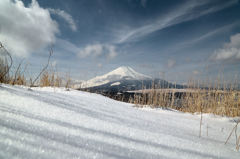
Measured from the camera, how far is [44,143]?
0.99 feet

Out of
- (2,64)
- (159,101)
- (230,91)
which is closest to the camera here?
(2,64)

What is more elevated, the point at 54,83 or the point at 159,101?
the point at 54,83

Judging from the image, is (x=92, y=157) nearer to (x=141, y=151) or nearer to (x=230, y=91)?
(x=141, y=151)

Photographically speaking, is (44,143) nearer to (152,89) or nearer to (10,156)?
(10,156)

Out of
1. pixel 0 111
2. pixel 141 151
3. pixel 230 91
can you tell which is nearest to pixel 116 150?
pixel 141 151

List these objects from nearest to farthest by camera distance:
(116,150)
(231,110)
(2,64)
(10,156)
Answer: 1. (10,156)
2. (116,150)
3. (2,64)
4. (231,110)

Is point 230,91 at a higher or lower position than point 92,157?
higher

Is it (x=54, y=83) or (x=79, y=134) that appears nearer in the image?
(x=79, y=134)

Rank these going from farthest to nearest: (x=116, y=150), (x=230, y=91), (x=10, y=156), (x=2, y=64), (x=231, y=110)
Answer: (x=230, y=91) → (x=231, y=110) → (x=2, y=64) → (x=116, y=150) → (x=10, y=156)

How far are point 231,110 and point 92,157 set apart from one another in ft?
10.8

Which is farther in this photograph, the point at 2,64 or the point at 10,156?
the point at 2,64

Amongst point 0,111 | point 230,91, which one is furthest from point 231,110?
point 0,111

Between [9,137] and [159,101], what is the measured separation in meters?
3.33

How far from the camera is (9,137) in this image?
29cm
